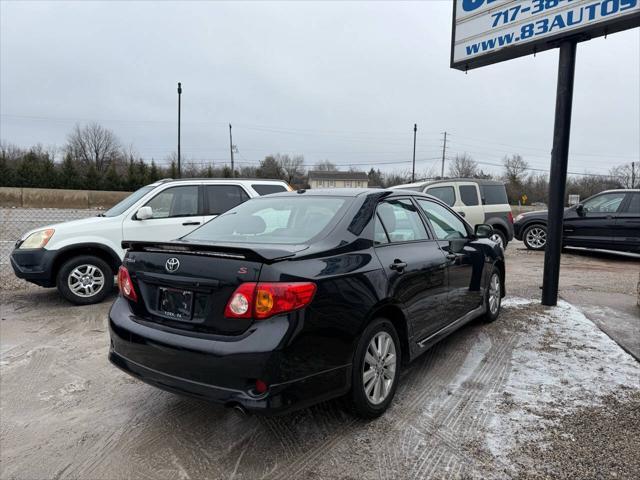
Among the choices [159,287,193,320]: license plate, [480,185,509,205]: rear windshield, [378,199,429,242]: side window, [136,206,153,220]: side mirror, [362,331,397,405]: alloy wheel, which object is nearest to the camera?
[159,287,193,320]: license plate

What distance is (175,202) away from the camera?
7152 millimetres

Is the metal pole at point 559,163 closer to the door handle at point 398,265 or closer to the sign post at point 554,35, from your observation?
the sign post at point 554,35

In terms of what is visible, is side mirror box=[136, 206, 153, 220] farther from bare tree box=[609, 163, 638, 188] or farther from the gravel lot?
bare tree box=[609, 163, 638, 188]

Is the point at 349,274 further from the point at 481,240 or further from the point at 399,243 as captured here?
the point at 481,240

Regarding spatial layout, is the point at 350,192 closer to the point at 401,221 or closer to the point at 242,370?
the point at 401,221

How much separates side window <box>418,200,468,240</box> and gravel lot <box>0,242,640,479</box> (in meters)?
1.17

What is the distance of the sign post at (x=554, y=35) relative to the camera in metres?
5.66

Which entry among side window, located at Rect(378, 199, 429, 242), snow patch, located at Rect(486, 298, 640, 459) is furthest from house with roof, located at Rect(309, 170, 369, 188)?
side window, located at Rect(378, 199, 429, 242)

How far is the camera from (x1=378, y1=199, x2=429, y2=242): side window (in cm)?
357

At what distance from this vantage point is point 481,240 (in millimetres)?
5223

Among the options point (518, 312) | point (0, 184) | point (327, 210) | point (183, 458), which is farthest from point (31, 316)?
point (0, 184)

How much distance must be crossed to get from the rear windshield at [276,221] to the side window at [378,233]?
0.28 meters

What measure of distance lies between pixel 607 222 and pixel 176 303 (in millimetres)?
11408

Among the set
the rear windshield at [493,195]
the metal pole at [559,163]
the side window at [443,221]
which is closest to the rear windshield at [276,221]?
the side window at [443,221]
